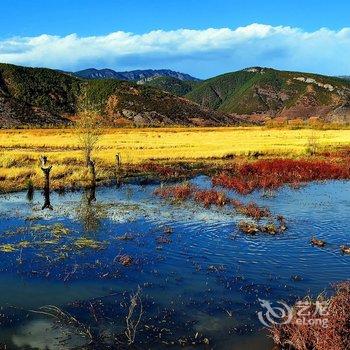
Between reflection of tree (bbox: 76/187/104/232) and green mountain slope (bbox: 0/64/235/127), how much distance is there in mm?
120714

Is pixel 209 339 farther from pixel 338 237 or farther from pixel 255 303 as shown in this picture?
pixel 338 237

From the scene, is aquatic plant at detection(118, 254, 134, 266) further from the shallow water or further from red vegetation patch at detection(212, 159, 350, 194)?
red vegetation patch at detection(212, 159, 350, 194)

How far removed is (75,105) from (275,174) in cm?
15318

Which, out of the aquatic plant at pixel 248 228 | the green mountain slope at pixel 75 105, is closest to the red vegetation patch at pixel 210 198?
the aquatic plant at pixel 248 228

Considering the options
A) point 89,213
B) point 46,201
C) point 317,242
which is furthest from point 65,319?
point 46,201

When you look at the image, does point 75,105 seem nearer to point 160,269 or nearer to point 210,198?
point 210,198

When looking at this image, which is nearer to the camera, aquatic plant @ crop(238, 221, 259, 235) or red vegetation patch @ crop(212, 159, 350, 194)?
aquatic plant @ crop(238, 221, 259, 235)

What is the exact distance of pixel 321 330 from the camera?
10.8 m

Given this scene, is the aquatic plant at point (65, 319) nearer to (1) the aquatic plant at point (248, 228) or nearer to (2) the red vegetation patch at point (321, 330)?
(2) the red vegetation patch at point (321, 330)

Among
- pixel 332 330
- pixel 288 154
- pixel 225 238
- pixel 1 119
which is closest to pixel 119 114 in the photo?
pixel 1 119

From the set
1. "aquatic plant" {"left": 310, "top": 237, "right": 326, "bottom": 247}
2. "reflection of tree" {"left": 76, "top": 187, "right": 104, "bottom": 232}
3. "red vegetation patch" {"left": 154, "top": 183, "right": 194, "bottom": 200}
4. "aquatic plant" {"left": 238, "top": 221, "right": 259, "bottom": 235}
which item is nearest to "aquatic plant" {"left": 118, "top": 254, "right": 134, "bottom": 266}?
"reflection of tree" {"left": 76, "top": 187, "right": 104, "bottom": 232}

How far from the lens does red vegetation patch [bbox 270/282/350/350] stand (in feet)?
34.1

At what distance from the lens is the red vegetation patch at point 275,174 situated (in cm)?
3656

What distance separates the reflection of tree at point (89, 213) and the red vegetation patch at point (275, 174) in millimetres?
10173
